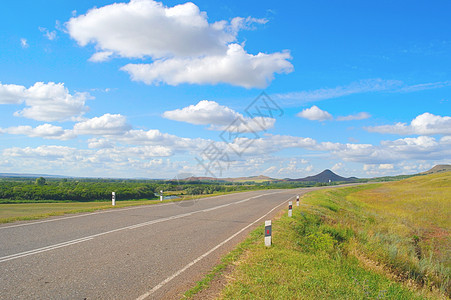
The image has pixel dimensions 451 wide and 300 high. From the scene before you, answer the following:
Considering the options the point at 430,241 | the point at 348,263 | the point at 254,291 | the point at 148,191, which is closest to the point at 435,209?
the point at 430,241

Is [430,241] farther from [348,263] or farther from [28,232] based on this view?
[28,232]

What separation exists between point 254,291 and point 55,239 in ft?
19.8

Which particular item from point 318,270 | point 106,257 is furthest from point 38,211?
point 318,270

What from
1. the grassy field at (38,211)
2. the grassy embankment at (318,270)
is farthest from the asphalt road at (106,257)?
the grassy field at (38,211)

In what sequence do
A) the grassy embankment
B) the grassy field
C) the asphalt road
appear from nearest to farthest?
the asphalt road → the grassy embankment → the grassy field

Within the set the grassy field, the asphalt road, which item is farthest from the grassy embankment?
the grassy field

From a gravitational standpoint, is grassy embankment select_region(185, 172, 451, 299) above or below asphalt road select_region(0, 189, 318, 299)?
below

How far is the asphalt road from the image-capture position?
495 cm

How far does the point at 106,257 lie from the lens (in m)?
6.72

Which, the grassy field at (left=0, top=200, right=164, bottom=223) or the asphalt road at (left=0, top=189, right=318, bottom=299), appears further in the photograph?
the grassy field at (left=0, top=200, right=164, bottom=223)

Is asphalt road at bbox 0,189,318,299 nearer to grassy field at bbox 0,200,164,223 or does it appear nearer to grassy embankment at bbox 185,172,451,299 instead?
grassy embankment at bbox 185,172,451,299

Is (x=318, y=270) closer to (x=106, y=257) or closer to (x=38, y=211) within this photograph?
(x=106, y=257)

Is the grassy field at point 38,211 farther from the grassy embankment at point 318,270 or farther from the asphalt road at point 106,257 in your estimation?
the grassy embankment at point 318,270

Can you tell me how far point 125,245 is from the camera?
26.0 feet
